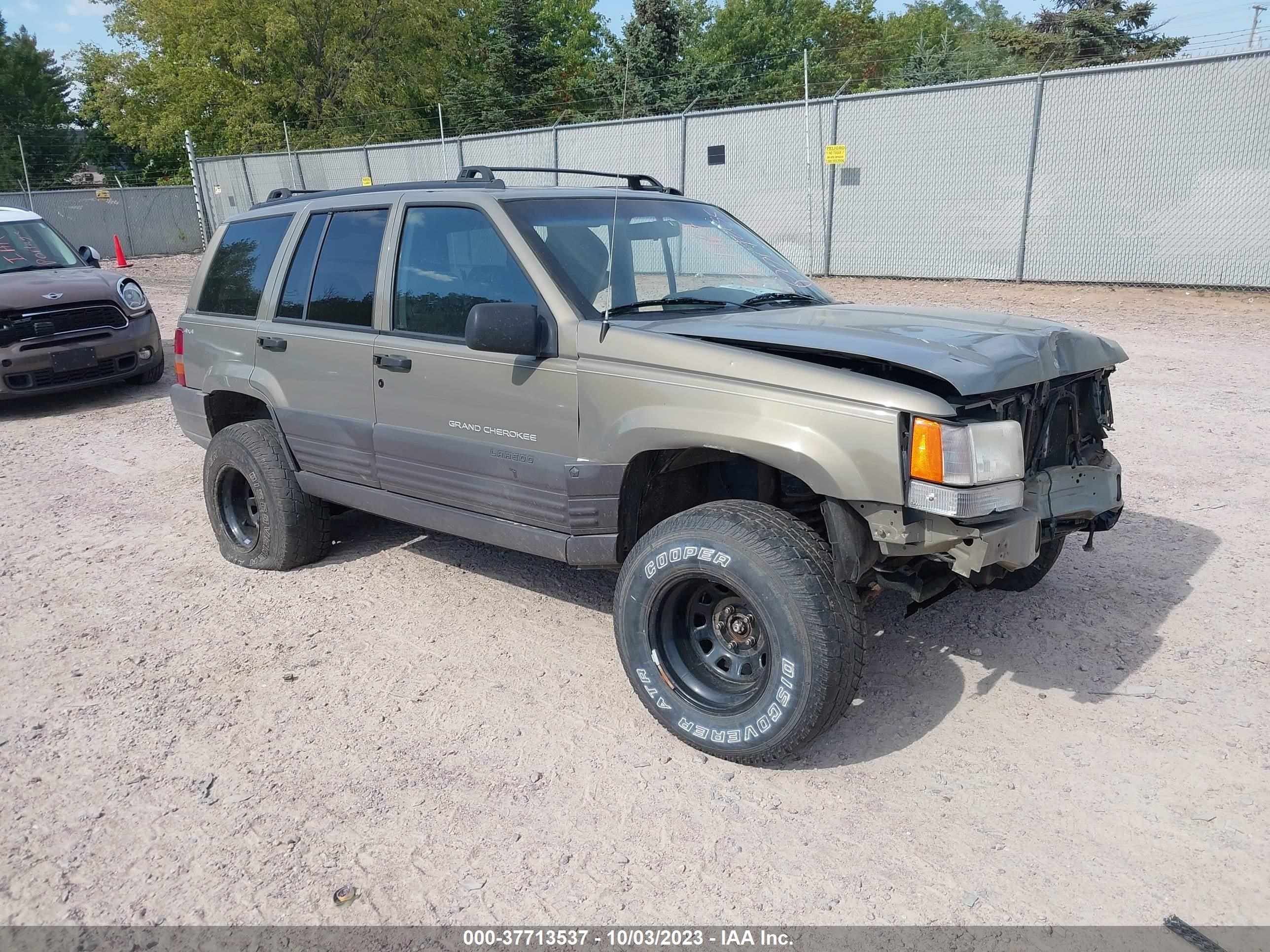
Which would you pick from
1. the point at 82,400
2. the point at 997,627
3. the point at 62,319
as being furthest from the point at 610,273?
the point at 82,400

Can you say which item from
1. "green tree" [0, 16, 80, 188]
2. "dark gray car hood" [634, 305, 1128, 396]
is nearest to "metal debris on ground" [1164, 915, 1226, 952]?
"dark gray car hood" [634, 305, 1128, 396]

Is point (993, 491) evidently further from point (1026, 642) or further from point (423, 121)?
point (423, 121)

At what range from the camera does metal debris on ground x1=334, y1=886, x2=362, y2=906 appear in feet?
8.66

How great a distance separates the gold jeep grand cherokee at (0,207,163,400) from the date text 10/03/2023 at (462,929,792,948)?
8237mm

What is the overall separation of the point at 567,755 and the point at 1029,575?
2.36 meters

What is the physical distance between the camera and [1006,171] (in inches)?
602

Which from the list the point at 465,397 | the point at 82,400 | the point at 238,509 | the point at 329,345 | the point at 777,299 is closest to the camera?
the point at 465,397

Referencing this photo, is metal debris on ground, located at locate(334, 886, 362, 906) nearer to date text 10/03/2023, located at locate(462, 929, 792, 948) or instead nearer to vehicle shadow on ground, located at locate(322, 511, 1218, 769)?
date text 10/03/2023, located at locate(462, 929, 792, 948)

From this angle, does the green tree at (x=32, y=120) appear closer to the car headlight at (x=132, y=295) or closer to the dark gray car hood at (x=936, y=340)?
the car headlight at (x=132, y=295)

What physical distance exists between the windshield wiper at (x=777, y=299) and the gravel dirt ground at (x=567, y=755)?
1.49m

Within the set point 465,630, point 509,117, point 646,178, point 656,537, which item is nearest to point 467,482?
point 465,630

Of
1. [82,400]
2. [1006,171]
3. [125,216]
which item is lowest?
[82,400]

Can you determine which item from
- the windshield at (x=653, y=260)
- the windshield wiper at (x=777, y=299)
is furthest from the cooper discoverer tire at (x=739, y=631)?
the windshield wiper at (x=777, y=299)

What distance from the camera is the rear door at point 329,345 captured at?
438 cm
